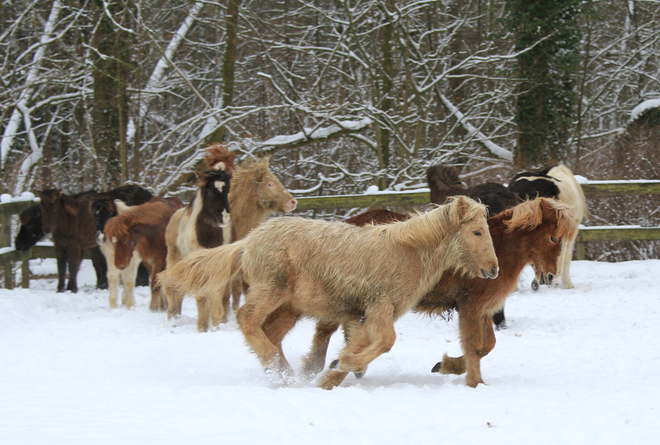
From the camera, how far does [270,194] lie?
885 cm

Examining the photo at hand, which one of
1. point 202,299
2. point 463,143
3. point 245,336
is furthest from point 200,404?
point 463,143

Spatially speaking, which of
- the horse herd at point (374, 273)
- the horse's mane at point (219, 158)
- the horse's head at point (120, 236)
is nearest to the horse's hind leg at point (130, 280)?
the horse's head at point (120, 236)

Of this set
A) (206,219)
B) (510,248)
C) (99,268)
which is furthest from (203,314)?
(99,268)

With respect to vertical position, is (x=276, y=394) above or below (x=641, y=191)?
below

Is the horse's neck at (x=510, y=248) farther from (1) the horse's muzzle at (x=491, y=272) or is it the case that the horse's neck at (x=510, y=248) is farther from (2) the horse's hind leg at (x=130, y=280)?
(2) the horse's hind leg at (x=130, y=280)

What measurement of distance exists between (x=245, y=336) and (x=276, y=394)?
0.79 metres

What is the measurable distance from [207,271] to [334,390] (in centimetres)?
162

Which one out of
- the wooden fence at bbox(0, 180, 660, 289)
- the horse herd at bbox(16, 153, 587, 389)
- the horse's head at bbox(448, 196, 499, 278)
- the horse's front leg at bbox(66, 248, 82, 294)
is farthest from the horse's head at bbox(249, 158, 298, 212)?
the horse's head at bbox(448, 196, 499, 278)

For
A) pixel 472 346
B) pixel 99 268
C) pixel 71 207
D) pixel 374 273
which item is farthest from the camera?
pixel 99 268

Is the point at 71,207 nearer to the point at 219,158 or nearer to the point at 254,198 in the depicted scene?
the point at 219,158

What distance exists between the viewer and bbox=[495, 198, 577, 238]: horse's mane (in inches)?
217

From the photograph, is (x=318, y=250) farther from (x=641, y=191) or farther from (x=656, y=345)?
(x=641, y=191)

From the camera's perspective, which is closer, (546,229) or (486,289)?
(486,289)

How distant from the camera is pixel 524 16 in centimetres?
1413
